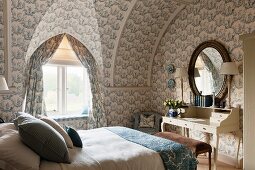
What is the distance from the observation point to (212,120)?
3.80 meters

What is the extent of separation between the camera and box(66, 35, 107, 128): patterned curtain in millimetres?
4952

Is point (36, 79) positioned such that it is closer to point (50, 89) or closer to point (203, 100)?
point (50, 89)

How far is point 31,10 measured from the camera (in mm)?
3607


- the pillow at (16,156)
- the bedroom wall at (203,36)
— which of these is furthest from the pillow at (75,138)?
the bedroom wall at (203,36)

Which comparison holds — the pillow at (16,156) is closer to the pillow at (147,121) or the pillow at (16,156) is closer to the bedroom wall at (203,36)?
the bedroom wall at (203,36)

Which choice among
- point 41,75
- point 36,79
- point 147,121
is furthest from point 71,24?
point 147,121

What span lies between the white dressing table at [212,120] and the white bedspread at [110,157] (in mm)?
1493

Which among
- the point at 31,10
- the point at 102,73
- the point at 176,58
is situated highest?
the point at 31,10

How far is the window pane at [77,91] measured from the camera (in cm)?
511

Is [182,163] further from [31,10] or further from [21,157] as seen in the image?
[31,10]

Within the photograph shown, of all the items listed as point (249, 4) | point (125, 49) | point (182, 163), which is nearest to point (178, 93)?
point (125, 49)

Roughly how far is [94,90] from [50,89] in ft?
2.89

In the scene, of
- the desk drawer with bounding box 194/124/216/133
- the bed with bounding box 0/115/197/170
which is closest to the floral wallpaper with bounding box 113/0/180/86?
the desk drawer with bounding box 194/124/216/133

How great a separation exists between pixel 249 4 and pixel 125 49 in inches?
92.5
